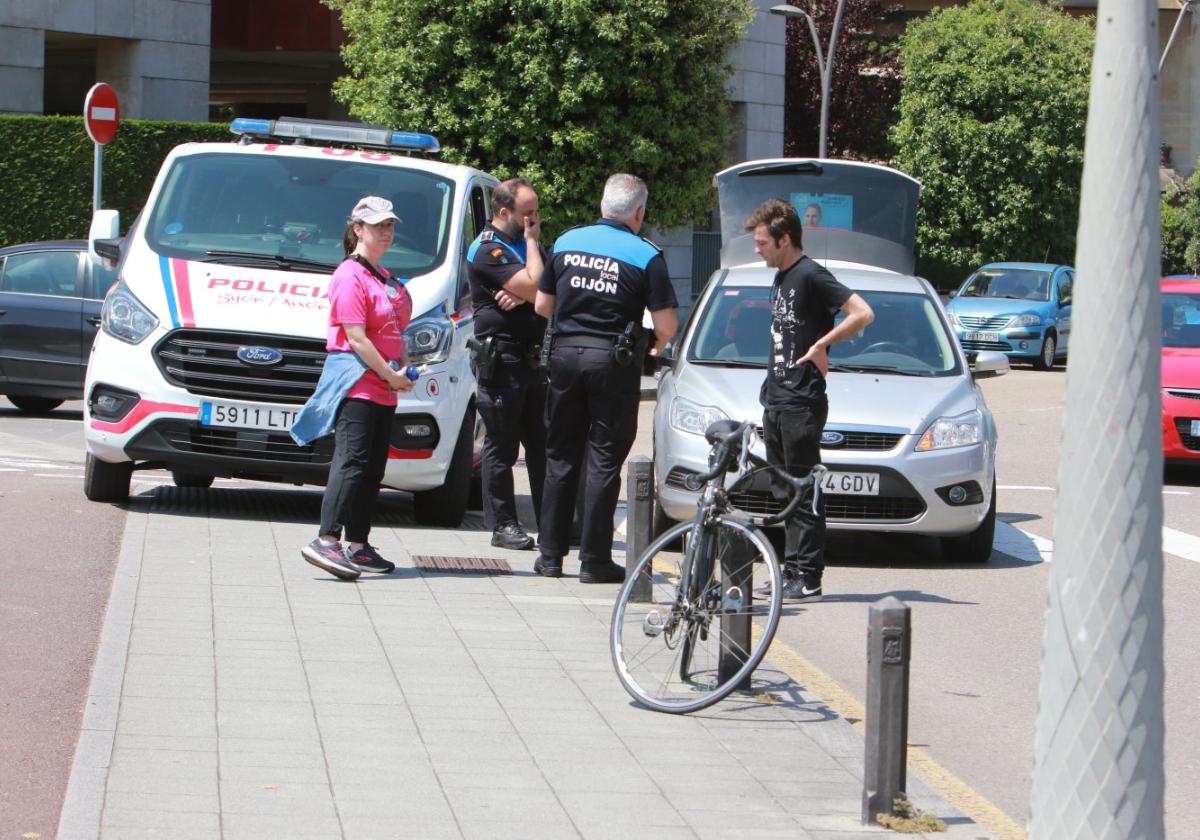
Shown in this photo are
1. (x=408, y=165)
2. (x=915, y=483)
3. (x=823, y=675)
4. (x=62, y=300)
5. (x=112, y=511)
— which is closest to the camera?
(x=823, y=675)

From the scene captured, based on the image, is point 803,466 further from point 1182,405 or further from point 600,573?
point 1182,405

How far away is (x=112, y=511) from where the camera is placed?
35.3ft

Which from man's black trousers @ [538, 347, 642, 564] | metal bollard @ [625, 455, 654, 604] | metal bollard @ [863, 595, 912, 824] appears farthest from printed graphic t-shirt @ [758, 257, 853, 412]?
metal bollard @ [863, 595, 912, 824]

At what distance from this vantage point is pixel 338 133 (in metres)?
11.8

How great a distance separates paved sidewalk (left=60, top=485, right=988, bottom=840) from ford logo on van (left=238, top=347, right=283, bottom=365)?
1726 millimetres

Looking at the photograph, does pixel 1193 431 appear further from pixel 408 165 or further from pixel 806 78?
pixel 806 78

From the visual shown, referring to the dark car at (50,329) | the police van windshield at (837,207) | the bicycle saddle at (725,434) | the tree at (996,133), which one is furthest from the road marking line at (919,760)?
the tree at (996,133)

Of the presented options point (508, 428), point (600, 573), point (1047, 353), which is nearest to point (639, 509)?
point (600, 573)

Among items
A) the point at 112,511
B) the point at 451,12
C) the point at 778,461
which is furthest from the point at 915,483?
the point at 451,12

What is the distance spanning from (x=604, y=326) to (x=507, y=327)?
1.19 m

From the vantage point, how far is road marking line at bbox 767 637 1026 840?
536 centimetres

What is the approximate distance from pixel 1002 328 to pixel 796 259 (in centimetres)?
2320

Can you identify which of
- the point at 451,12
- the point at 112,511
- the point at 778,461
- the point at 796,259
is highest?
the point at 451,12

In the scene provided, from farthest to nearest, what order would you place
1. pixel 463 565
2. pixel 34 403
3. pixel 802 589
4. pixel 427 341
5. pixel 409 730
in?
pixel 34 403, pixel 427 341, pixel 463 565, pixel 802 589, pixel 409 730
